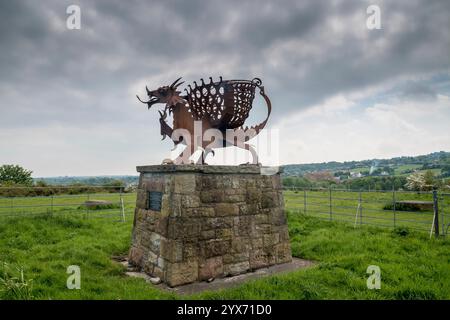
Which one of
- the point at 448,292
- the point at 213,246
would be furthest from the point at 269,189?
the point at 448,292

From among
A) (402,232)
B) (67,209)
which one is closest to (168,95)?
(402,232)

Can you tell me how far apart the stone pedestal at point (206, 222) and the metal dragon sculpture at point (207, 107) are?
2.13 ft

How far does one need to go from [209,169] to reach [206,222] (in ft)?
3.22

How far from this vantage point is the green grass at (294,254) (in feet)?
15.4

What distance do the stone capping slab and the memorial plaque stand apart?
450 mm

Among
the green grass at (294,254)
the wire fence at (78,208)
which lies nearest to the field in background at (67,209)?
the wire fence at (78,208)

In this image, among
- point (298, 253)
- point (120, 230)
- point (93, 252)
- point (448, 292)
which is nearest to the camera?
point (448, 292)

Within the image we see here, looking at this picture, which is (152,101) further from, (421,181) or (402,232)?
(421,181)

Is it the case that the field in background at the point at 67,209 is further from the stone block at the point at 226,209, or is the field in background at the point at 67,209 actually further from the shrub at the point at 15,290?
the stone block at the point at 226,209

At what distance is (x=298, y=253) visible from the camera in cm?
766

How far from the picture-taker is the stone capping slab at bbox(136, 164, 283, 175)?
5.69m

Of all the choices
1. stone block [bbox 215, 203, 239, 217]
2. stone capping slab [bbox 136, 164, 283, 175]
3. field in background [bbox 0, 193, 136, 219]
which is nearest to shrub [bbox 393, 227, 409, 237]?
stone capping slab [bbox 136, 164, 283, 175]
